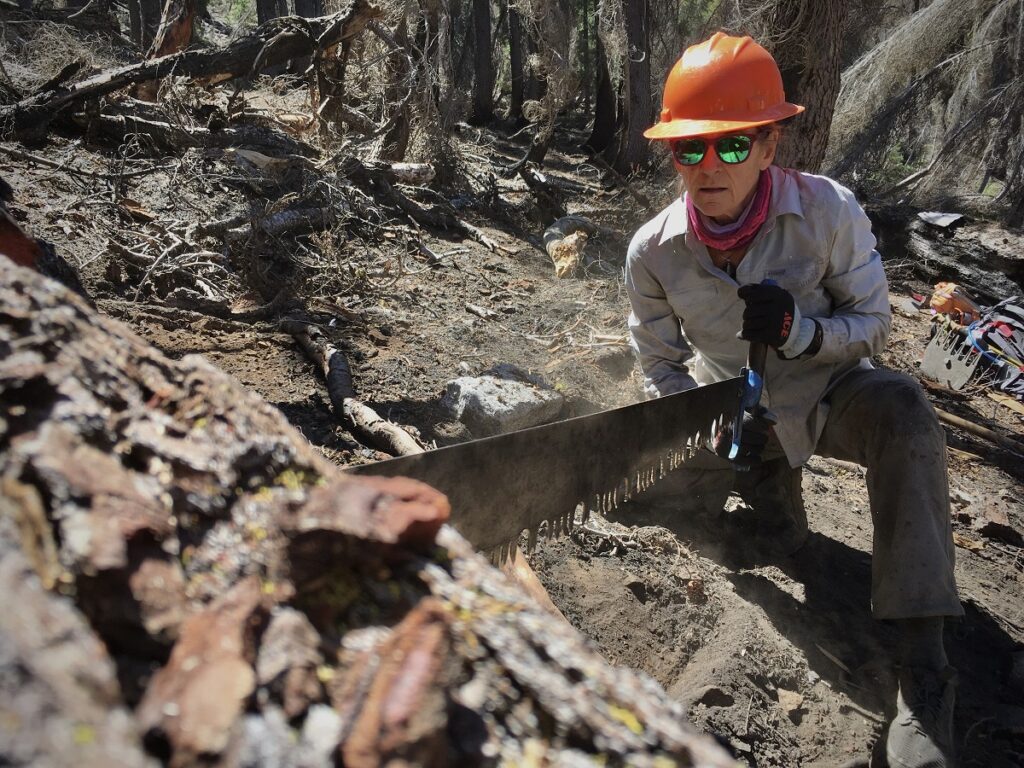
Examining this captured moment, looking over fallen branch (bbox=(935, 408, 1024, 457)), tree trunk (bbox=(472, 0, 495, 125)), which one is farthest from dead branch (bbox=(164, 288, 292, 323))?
tree trunk (bbox=(472, 0, 495, 125))

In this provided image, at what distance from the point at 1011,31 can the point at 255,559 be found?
12.0 m

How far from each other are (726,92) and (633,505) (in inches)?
81.5

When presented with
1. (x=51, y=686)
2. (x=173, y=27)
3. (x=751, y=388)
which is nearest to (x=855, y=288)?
(x=751, y=388)

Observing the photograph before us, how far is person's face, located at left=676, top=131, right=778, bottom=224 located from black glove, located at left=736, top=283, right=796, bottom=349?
0.47m

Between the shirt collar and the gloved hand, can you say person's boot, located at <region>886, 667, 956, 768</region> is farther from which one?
the shirt collar

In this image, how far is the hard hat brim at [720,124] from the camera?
9.66 ft

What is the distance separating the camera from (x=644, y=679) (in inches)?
44.0

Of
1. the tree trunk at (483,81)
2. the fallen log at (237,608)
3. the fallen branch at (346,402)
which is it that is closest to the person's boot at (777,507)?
the fallen branch at (346,402)

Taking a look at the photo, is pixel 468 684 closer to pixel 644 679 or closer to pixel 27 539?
pixel 644 679

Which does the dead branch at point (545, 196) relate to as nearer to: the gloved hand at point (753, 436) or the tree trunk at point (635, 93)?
the tree trunk at point (635, 93)

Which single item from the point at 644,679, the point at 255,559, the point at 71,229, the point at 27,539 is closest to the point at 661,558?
the point at 644,679

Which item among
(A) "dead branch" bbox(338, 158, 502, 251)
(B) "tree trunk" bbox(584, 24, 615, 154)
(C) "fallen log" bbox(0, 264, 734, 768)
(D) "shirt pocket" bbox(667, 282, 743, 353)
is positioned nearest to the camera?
(C) "fallen log" bbox(0, 264, 734, 768)

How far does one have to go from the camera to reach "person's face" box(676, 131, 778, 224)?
302cm

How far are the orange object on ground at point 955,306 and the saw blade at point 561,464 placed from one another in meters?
5.27
